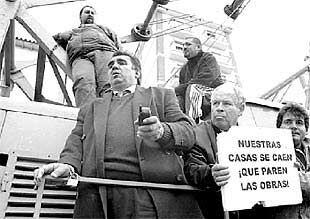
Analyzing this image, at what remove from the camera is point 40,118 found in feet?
6.71

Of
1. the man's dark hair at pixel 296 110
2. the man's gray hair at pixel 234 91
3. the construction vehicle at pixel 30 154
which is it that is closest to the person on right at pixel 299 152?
Result: the man's dark hair at pixel 296 110

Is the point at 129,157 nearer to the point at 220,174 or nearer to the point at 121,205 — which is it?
the point at 121,205

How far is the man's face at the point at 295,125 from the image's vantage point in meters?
2.18

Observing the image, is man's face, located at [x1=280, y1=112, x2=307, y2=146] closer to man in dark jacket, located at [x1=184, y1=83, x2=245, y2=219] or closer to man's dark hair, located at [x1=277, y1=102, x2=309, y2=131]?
man's dark hair, located at [x1=277, y1=102, x2=309, y2=131]

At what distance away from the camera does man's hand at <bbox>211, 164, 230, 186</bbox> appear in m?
→ 1.53

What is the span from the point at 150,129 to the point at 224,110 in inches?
24.4

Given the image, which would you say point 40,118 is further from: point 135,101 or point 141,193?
point 141,193

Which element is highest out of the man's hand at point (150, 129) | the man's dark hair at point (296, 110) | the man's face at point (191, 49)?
the man's face at point (191, 49)

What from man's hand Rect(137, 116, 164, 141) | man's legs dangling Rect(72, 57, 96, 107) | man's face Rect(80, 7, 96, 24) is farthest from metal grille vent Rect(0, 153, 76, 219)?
man's face Rect(80, 7, 96, 24)

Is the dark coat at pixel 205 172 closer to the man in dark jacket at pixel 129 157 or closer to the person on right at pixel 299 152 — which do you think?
the man in dark jacket at pixel 129 157

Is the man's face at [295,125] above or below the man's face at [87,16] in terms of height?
below

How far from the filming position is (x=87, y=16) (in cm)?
373

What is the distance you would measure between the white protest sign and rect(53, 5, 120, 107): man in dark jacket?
1.54 metres

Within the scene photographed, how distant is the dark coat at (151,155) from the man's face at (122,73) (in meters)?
0.19
